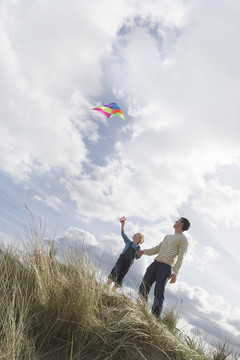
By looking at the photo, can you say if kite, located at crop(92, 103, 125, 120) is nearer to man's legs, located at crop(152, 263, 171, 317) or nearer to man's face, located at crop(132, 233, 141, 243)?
man's face, located at crop(132, 233, 141, 243)

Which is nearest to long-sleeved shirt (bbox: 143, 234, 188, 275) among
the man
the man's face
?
the man

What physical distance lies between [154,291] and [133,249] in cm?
160

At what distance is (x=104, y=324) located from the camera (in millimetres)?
3035

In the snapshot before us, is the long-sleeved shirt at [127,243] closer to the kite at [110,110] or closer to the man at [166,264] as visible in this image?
the man at [166,264]

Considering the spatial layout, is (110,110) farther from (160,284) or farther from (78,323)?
(78,323)

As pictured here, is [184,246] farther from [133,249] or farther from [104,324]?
[104,324]

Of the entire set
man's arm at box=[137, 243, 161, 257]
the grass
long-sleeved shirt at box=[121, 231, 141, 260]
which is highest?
long-sleeved shirt at box=[121, 231, 141, 260]

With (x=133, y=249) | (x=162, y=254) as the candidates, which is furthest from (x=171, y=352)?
(x=133, y=249)

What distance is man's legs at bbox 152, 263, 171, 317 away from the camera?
14.4 ft

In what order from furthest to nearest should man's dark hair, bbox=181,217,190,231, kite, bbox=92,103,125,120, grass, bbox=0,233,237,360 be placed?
kite, bbox=92,103,125,120 < man's dark hair, bbox=181,217,190,231 < grass, bbox=0,233,237,360

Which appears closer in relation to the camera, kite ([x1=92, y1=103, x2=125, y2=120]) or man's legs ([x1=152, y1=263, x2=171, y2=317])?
man's legs ([x1=152, y1=263, x2=171, y2=317])

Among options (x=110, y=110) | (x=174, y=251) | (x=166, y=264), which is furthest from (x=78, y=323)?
(x=110, y=110)

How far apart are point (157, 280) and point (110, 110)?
651 centimetres

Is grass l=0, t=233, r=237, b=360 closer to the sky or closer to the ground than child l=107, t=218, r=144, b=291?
closer to the ground
